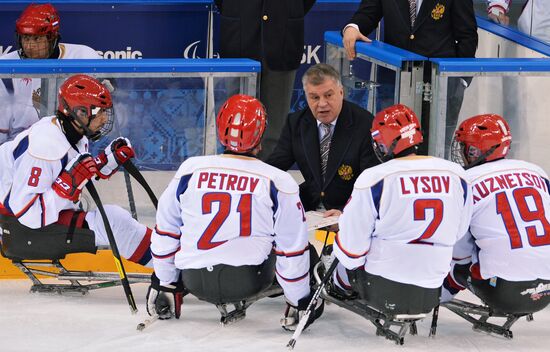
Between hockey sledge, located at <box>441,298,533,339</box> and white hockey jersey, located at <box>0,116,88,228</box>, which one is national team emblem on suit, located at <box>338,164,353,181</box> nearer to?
hockey sledge, located at <box>441,298,533,339</box>

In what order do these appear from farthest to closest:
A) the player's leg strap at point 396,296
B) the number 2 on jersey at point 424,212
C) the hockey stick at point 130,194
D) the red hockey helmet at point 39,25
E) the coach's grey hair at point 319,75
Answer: the red hockey helmet at point 39,25
the hockey stick at point 130,194
the coach's grey hair at point 319,75
the player's leg strap at point 396,296
the number 2 on jersey at point 424,212

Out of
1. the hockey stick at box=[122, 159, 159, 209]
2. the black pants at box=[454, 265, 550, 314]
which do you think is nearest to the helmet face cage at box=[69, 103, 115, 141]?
the hockey stick at box=[122, 159, 159, 209]

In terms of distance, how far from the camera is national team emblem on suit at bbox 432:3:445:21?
693 centimetres

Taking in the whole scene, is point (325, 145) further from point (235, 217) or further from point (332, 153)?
point (235, 217)

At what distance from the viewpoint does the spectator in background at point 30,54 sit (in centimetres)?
630

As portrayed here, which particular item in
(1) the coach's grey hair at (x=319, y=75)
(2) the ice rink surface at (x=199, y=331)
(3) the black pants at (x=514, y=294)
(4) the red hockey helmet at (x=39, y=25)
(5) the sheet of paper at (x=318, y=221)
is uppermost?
(4) the red hockey helmet at (x=39, y=25)

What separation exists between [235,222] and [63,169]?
0.99 meters

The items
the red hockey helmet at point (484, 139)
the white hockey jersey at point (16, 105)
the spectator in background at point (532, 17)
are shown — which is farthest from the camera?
the spectator in background at point (532, 17)

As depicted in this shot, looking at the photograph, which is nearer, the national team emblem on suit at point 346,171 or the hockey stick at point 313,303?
the hockey stick at point 313,303

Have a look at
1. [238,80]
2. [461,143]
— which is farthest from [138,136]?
[461,143]

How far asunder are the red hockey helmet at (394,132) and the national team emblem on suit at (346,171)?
0.90 metres

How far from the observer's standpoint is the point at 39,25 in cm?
Answer: 728

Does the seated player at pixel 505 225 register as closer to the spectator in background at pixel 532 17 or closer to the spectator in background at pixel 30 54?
the spectator in background at pixel 30 54

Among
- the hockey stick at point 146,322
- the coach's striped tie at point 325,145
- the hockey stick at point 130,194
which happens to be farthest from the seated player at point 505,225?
the hockey stick at point 130,194
